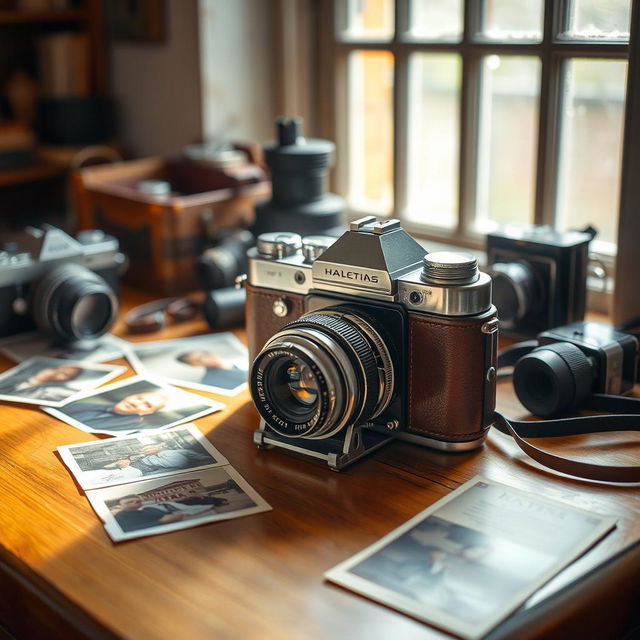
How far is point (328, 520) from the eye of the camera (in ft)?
3.22

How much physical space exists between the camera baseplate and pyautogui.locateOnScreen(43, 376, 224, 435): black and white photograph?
0.14 metres

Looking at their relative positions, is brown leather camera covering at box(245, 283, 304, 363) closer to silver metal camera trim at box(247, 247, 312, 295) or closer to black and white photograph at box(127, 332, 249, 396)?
silver metal camera trim at box(247, 247, 312, 295)

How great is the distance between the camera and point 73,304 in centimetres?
147

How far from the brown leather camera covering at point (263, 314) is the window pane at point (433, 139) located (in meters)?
0.71

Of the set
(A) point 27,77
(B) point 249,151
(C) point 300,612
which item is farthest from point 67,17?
(C) point 300,612

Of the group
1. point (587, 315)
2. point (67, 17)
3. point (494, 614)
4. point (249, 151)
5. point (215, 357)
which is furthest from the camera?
point (67, 17)

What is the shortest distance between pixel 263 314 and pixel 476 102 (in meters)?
0.73

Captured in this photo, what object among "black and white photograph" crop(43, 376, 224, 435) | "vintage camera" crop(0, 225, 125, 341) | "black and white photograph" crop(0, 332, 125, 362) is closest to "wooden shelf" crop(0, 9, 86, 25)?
"vintage camera" crop(0, 225, 125, 341)

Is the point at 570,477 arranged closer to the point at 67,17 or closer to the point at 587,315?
the point at 587,315

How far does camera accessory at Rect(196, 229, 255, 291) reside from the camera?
1.65m

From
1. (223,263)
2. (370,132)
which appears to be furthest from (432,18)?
(223,263)

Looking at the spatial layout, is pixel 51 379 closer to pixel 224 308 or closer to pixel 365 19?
pixel 224 308

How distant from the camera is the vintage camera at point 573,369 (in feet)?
3.92

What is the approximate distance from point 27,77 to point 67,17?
0.61ft
